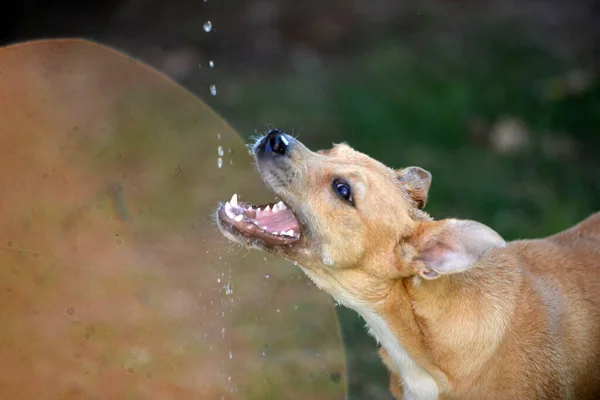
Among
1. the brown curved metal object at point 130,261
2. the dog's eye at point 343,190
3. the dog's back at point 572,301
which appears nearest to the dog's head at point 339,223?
the dog's eye at point 343,190

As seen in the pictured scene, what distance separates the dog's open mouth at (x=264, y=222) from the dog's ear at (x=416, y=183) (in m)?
0.64

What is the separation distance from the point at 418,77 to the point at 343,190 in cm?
560

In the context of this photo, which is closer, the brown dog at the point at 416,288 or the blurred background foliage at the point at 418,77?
the brown dog at the point at 416,288

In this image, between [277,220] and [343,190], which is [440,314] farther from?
[277,220]

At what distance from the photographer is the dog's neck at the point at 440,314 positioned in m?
3.84

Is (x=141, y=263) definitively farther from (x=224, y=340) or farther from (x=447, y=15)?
(x=447, y=15)

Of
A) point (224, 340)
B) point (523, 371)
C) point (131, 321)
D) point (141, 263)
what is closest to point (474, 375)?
point (523, 371)

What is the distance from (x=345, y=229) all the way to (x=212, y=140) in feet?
14.9

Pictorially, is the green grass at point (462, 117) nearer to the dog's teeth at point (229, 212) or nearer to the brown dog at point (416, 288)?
the brown dog at point (416, 288)

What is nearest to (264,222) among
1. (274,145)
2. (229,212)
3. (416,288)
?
(229,212)

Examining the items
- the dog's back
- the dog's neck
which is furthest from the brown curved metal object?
the dog's back

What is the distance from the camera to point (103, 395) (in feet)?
16.9

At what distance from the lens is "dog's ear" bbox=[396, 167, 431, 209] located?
4164 millimetres

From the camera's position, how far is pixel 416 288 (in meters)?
3.83
